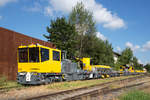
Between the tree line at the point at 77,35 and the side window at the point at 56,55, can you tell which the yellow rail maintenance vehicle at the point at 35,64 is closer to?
the side window at the point at 56,55

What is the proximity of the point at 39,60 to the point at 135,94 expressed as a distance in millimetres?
7284

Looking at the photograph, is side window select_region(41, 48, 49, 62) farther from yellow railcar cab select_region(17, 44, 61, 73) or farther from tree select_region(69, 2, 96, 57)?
tree select_region(69, 2, 96, 57)

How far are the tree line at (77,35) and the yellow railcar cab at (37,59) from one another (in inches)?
476

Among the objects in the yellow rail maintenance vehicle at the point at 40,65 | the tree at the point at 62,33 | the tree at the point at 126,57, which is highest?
the tree at the point at 62,33

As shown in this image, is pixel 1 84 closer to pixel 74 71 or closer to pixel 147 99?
pixel 74 71

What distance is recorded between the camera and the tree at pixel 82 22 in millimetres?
30842

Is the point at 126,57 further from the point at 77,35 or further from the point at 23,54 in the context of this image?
the point at 23,54

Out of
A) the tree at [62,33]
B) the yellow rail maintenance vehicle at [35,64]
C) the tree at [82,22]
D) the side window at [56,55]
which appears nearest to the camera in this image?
the yellow rail maintenance vehicle at [35,64]

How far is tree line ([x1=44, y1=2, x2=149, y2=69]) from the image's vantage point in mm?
26719

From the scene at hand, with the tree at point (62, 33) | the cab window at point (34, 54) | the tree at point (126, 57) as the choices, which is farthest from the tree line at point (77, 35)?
the tree at point (126, 57)

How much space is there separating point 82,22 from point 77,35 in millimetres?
3008

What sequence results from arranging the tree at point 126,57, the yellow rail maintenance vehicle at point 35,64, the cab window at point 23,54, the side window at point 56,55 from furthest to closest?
the tree at point 126,57, the side window at point 56,55, the cab window at point 23,54, the yellow rail maintenance vehicle at point 35,64

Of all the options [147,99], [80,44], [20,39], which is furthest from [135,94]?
[80,44]

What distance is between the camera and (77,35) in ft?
99.1
